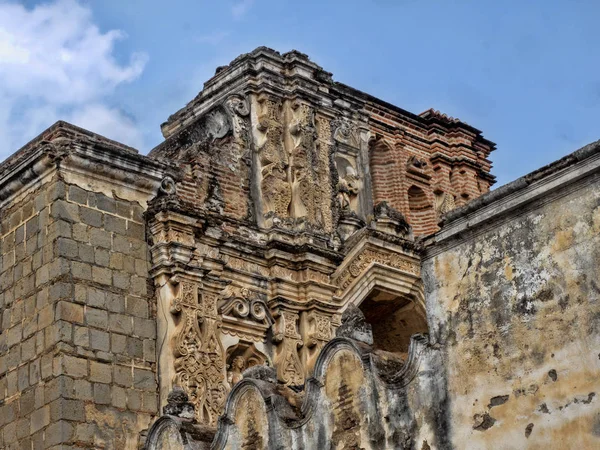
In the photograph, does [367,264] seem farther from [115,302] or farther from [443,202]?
[115,302]

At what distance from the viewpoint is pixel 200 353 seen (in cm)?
1305

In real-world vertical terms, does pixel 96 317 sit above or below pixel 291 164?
below

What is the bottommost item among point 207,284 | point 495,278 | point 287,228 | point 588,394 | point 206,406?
point 588,394

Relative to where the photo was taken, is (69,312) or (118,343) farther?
(118,343)

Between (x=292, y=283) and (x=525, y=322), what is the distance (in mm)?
7024

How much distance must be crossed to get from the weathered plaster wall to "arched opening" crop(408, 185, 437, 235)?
911 centimetres

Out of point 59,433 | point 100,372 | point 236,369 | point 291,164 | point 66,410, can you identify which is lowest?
point 59,433

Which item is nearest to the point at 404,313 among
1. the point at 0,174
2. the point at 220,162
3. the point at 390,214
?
the point at 390,214

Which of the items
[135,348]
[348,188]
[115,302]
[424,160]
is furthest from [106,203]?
[424,160]

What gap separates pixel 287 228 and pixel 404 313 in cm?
207

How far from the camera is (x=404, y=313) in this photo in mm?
15781

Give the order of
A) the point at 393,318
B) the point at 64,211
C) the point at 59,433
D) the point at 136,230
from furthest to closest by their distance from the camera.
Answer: the point at 393,318, the point at 136,230, the point at 64,211, the point at 59,433

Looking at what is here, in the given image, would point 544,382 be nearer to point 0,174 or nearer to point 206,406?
point 206,406

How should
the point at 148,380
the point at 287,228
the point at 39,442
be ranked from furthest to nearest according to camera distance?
1. the point at 287,228
2. the point at 148,380
3. the point at 39,442
